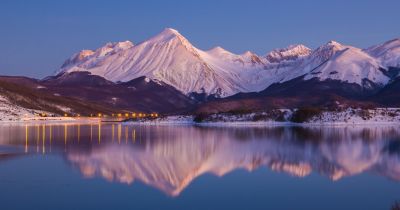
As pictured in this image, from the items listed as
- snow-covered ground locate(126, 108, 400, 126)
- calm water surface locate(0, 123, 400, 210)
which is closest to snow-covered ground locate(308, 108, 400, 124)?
snow-covered ground locate(126, 108, 400, 126)

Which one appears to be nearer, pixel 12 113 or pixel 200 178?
pixel 200 178

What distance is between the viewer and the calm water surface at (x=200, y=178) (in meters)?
24.1

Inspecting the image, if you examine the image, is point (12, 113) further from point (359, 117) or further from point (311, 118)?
point (359, 117)

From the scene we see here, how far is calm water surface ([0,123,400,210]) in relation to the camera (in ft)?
79.0

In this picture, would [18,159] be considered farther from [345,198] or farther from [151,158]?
[345,198]

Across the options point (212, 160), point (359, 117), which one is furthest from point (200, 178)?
point (359, 117)

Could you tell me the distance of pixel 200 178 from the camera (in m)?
30.7

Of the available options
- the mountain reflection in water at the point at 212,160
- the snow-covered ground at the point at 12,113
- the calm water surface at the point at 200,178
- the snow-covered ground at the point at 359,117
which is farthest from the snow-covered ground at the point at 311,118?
the calm water surface at the point at 200,178

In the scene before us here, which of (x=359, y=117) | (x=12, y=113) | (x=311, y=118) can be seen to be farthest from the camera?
(x=12, y=113)

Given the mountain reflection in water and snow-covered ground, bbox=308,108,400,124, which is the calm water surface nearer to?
the mountain reflection in water

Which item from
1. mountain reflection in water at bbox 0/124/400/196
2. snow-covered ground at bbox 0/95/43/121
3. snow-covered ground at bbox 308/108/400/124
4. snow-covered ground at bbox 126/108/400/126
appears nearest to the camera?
mountain reflection in water at bbox 0/124/400/196

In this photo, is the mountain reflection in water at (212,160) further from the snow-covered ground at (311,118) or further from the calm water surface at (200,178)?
the snow-covered ground at (311,118)

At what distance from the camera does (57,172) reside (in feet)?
106

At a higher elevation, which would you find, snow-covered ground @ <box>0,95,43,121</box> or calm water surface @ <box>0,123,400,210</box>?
snow-covered ground @ <box>0,95,43,121</box>
